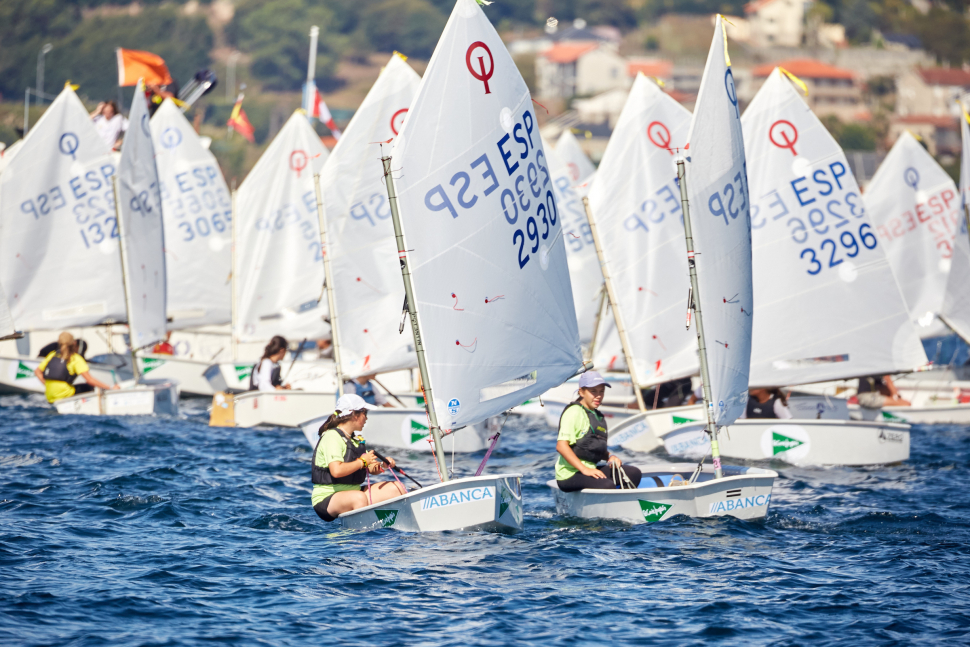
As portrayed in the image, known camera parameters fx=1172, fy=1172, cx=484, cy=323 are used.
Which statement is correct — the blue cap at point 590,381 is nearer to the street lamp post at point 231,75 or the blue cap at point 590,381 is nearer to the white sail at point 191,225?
the white sail at point 191,225

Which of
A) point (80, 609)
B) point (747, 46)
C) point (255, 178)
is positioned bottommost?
point (80, 609)

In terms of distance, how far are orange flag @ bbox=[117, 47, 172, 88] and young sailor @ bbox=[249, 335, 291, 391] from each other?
11.8 meters

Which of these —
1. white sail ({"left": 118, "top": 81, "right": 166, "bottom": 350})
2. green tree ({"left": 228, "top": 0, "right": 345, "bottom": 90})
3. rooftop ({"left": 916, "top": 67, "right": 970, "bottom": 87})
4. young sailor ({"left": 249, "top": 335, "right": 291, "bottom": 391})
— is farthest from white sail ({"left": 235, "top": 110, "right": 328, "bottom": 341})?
green tree ({"left": 228, "top": 0, "right": 345, "bottom": 90})

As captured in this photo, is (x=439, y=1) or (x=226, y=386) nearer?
(x=226, y=386)

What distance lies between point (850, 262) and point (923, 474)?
3335 mm

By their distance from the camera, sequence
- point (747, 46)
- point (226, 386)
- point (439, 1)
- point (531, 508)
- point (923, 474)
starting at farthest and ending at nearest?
point (439, 1) → point (747, 46) → point (226, 386) → point (923, 474) → point (531, 508)

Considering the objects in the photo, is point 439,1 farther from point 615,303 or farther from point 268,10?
point 615,303

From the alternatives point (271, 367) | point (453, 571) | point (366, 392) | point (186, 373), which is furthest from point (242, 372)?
point (453, 571)

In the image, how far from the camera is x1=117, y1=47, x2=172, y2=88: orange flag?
2819cm

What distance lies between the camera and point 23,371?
21.0 meters

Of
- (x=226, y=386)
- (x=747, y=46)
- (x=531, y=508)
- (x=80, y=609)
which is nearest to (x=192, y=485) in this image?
(x=531, y=508)

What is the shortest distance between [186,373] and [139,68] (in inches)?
362

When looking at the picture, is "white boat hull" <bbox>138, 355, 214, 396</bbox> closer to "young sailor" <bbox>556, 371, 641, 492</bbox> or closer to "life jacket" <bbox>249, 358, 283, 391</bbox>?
"life jacket" <bbox>249, 358, 283, 391</bbox>

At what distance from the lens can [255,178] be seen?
24766mm
